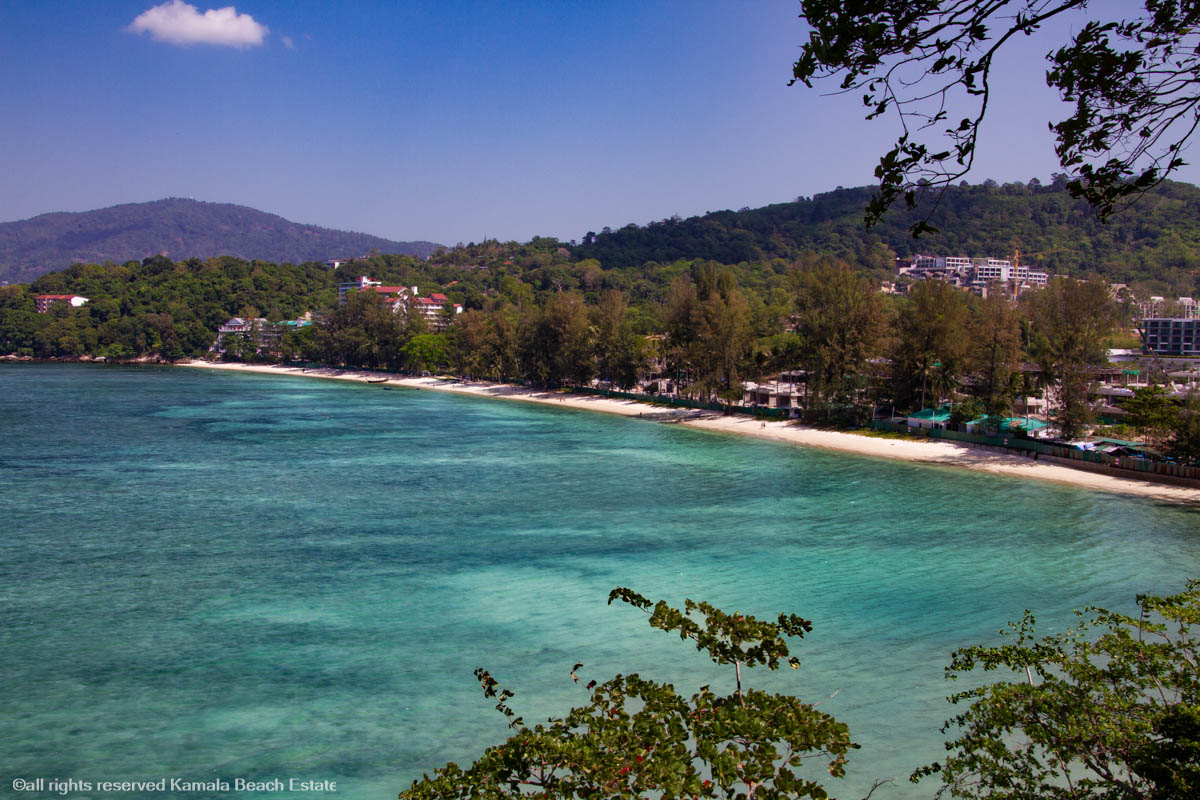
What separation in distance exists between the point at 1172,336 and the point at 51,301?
522ft

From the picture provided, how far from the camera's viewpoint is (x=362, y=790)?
38.0ft

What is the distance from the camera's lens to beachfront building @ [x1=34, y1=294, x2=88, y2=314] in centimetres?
13475

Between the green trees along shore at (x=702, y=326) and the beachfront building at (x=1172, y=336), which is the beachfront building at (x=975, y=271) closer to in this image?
the green trees along shore at (x=702, y=326)

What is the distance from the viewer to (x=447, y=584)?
2055cm

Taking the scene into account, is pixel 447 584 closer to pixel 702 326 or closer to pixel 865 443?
pixel 865 443

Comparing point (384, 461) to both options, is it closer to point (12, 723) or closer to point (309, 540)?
point (309, 540)

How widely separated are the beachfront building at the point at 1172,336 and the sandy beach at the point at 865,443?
5321cm

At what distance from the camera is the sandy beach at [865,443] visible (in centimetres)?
3375

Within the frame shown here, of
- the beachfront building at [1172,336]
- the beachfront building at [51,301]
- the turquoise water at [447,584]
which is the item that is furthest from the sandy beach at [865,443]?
the beachfront building at [51,301]

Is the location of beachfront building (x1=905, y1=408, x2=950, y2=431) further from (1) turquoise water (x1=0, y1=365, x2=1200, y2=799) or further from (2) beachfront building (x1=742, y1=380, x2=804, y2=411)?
(2) beachfront building (x1=742, y1=380, x2=804, y2=411)

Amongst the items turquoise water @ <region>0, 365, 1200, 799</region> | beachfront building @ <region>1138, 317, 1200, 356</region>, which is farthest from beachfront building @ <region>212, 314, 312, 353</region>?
beachfront building @ <region>1138, 317, 1200, 356</region>

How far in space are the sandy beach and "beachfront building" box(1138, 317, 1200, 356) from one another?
5321cm

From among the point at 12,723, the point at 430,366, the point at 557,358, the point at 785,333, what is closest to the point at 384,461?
the point at 12,723

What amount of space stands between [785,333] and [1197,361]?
107 feet
